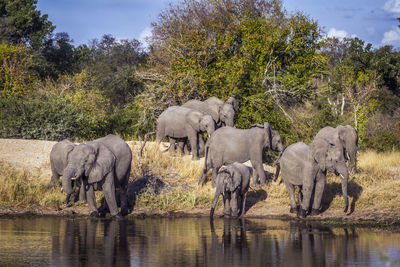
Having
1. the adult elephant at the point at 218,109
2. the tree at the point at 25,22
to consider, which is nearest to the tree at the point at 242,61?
the adult elephant at the point at 218,109

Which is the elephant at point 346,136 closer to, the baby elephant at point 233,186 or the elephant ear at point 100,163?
the baby elephant at point 233,186

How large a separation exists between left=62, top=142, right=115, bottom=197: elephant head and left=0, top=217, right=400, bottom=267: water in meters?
0.99

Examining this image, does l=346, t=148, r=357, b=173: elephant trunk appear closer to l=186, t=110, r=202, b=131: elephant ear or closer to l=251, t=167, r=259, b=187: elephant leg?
l=251, t=167, r=259, b=187: elephant leg

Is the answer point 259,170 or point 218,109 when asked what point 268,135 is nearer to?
point 259,170

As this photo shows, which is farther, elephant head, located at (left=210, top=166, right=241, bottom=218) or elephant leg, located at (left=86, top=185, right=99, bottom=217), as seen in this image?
elephant leg, located at (left=86, top=185, right=99, bottom=217)

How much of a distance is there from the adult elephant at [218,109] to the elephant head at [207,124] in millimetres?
1178

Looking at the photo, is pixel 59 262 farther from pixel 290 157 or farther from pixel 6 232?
pixel 290 157

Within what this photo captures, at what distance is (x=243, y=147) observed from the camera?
16.6 metres

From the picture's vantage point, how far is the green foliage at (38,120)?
22.7 meters

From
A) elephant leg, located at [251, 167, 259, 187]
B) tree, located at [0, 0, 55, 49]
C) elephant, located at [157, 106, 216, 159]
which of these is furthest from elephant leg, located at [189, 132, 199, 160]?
tree, located at [0, 0, 55, 49]

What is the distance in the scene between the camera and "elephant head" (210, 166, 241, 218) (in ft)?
46.2

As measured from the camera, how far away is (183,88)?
79.2ft

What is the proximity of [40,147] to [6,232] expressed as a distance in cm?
775


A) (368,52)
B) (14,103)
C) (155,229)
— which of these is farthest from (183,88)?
(368,52)
